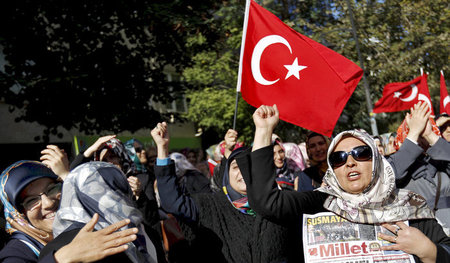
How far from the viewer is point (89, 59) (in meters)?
8.59

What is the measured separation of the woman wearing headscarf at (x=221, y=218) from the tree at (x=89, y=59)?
212 inches

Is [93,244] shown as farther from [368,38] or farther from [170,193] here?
[368,38]

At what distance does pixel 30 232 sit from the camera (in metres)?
2.61

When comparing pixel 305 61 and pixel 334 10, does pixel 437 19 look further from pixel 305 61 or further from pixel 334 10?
pixel 305 61

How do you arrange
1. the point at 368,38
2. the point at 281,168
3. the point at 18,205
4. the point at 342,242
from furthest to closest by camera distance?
the point at 368,38 < the point at 281,168 < the point at 18,205 < the point at 342,242

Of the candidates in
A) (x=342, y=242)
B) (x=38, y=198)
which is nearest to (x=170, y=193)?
(x=38, y=198)

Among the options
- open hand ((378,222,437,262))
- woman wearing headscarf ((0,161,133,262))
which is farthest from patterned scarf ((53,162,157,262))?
open hand ((378,222,437,262))

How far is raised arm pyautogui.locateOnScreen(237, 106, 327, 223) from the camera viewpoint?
231 cm

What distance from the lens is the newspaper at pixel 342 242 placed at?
2.42 metres

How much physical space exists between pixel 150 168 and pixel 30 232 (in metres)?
3.44

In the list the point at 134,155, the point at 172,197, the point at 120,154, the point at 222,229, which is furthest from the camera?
the point at 134,155

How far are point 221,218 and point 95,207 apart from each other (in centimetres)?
110

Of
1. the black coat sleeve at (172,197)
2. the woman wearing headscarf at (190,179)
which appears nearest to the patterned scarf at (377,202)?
the black coat sleeve at (172,197)

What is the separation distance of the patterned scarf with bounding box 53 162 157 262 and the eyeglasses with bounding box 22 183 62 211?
38 cm
